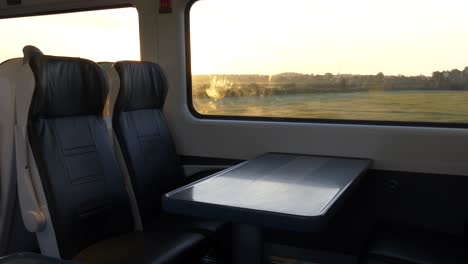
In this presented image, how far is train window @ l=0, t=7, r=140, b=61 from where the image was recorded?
2.87 m

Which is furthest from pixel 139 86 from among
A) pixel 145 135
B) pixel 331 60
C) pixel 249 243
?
pixel 249 243

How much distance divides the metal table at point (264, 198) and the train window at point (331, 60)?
19.6 inches

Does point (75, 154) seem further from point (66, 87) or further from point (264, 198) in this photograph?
point (264, 198)

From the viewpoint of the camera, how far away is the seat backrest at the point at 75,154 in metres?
1.65

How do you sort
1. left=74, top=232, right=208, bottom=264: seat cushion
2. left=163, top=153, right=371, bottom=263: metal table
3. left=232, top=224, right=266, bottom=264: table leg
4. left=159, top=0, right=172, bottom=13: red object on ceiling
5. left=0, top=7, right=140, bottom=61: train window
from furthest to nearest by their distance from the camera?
left=0, top=7, right=140, bottom=61: train window
left=159, top=0, right=172, bottom=13: red object on ceiling
left=74, top=232, right=208, bottom=264: seat cushion
left=232, top=224, right=266, bottom=264: table leg
left=163, top=153, right=371, bottom=263: metal table

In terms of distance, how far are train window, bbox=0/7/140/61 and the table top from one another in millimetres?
1387

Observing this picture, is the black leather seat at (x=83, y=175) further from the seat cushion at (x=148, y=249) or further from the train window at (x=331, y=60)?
the train window at (x=331, y=60)

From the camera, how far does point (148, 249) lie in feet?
5.65

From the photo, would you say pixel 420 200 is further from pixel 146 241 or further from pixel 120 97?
pixel 120 97

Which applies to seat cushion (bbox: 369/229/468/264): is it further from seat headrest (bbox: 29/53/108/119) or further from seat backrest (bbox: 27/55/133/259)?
seat headrest (bbox: 29/53/108/119)

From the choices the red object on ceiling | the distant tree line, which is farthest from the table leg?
the red object on ceiling

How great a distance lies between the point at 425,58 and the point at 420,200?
2.36 ft

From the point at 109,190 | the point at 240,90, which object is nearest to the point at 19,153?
the point at 109,190

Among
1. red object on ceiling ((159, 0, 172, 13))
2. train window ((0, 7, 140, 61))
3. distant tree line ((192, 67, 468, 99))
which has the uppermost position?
red object on ceiling ((159, 0, 172, 13))
